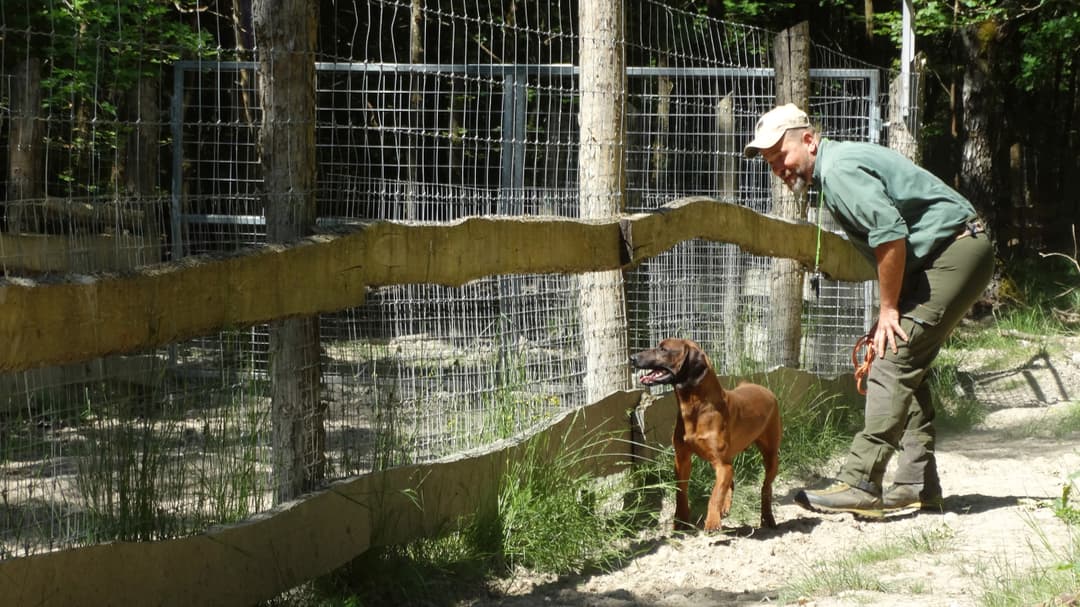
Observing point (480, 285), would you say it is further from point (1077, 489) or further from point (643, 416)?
point (1077, 489)

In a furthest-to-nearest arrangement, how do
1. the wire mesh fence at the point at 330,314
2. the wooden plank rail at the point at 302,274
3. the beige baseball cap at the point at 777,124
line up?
the beige baseball cap at the point at 777,124 → the wire mesh fence at the point at 330,314 → the wooden plank rail at the point at 302,274

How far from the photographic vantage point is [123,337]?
3100 mm

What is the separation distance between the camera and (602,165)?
5.67m

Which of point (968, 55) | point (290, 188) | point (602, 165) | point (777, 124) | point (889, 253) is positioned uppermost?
point (968, 55)

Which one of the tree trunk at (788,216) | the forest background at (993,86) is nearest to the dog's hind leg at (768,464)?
the tree trunk at (788,216)

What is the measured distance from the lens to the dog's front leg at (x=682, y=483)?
5.29 meters

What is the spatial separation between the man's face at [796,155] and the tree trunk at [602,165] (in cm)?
74

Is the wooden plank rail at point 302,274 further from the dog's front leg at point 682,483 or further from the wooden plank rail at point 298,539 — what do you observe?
the dog's front leg at point 682,483

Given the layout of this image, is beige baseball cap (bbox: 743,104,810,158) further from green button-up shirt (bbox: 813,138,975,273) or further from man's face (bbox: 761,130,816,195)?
green button-up shirt (bbox: 813,138,975,273)

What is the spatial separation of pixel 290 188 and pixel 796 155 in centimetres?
256

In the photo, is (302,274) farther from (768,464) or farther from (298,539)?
(768,464)

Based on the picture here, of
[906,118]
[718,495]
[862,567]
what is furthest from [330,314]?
[906,118]

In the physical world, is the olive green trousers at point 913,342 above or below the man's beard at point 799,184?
below

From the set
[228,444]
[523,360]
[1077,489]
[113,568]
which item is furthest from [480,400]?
[1077,489]
